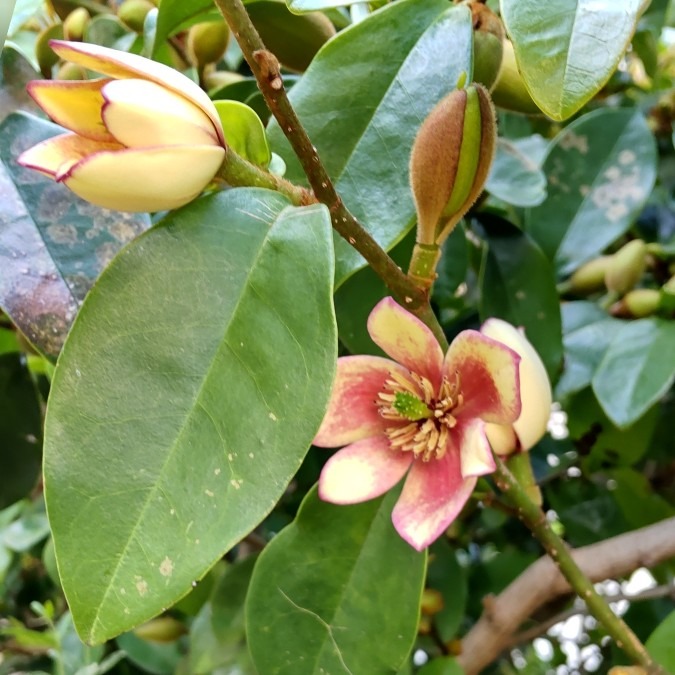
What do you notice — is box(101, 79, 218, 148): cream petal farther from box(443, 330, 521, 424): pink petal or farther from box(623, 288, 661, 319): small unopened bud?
box(623, 288, 661, 319): small unopened bud

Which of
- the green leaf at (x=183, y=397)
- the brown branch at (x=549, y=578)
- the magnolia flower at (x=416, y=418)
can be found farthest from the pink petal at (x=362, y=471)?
the brown branch at (x=549, y=578)

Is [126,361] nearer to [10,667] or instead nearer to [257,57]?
[257,57]

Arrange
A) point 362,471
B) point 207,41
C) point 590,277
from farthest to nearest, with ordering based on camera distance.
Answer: point 590,277
point 207,41
point 362,471

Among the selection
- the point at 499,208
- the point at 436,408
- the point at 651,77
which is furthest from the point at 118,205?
the point at 651,77

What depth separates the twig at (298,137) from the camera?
25 centimetres

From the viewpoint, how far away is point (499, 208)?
0.59m

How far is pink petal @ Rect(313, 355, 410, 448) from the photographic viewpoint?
0.36 metres

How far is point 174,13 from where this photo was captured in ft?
1.25

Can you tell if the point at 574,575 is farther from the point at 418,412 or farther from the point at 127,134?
the point at 127,134

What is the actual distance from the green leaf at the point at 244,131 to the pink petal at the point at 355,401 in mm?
110

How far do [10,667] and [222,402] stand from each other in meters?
0.62

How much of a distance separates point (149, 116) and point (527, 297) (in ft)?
1.12

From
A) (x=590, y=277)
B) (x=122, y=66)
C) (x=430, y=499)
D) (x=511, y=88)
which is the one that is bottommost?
(x=590, y=277)

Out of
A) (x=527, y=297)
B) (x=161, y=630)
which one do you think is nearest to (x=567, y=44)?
(x=527, y=297)
